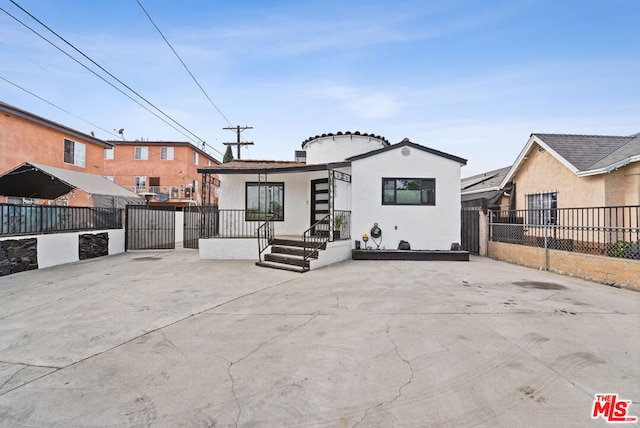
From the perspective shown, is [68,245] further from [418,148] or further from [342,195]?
[418,148]

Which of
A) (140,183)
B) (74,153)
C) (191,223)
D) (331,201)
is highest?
(74,153)

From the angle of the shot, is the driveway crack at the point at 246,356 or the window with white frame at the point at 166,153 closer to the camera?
the driveway crack at the point at 246,356

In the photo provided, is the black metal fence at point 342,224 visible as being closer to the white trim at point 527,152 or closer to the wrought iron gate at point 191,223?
the wrought iron gate at point 191,223

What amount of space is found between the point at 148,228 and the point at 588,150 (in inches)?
745

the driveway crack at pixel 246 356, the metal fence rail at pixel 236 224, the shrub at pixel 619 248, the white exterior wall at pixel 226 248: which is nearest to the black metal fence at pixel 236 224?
the metal fence rail at pixel 236 224

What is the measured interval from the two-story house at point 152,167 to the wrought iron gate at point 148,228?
15.9 meters

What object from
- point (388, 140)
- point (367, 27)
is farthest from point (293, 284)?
point (367, 27)

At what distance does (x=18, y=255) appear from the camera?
25.4ft

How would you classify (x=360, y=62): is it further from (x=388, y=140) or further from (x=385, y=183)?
(x=385, y=183)

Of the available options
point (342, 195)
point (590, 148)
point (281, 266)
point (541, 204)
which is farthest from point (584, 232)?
point (281, 266)

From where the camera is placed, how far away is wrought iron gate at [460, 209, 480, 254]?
37.1 feet

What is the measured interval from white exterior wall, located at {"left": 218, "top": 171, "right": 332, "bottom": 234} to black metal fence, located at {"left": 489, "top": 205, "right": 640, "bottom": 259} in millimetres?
7095

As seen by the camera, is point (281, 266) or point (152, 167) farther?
point (152, 167)

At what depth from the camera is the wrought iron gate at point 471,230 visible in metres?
11.3
